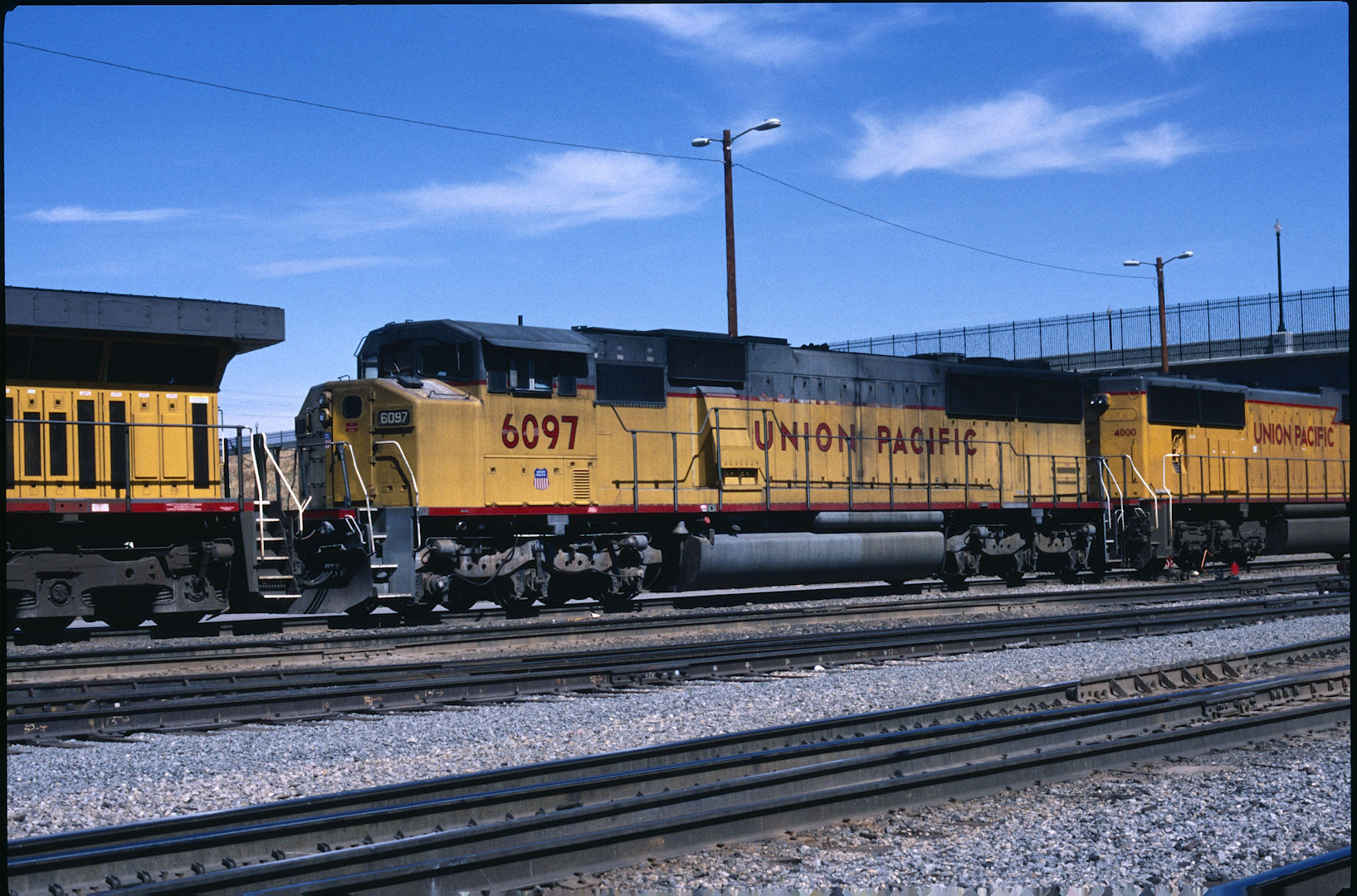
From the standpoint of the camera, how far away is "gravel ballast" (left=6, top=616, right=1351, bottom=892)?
16.4 feet

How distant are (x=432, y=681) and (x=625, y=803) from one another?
4.23 meters

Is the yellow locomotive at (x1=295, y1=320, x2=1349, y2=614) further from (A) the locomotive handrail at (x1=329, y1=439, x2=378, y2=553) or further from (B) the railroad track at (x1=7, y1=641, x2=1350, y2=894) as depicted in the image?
(B) the railroad track at (x1=7, y1=641, x2=1350, y2=894)

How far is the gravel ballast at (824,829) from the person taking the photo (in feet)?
16.4

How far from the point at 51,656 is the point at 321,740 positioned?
4.66 m

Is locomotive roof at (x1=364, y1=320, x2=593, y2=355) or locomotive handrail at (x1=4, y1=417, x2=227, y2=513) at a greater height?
locomotive roof at (x1=364, y1=320, x2=593, y2=355)

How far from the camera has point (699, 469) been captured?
16.6 m

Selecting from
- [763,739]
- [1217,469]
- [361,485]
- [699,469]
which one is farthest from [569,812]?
[1217,469]

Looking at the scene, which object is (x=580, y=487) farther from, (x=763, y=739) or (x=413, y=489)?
(x=763, y=739)

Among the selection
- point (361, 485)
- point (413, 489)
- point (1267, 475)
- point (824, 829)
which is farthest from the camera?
point (1267, 475)

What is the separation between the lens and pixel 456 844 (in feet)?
16.0

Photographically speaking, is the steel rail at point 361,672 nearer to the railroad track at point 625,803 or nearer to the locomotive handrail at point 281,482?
the locomotive handrail at point 281,482

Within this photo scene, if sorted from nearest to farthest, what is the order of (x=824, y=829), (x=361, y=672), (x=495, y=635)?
(x=824, y=829) → (x=361, y=672) → (x=495, y=635)

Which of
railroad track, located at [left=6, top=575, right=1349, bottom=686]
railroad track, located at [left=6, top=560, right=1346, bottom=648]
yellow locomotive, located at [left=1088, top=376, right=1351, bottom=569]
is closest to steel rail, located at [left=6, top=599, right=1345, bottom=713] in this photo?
railroad track, located at [left=6, top=575, right=1349, bottom=686]

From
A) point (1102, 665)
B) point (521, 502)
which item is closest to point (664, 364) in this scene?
point (521, 502)
